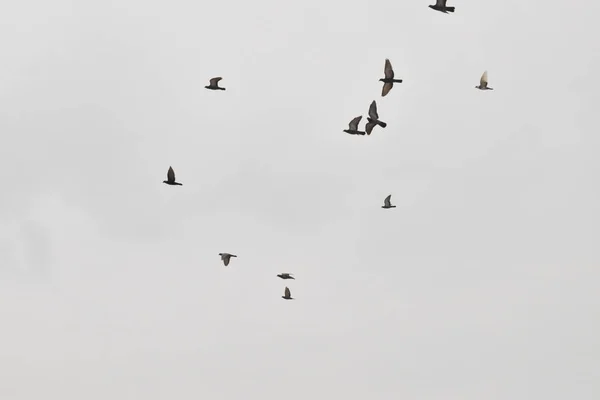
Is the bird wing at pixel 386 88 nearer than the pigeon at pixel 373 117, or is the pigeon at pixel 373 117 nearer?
the bird wing at pixel 386 88

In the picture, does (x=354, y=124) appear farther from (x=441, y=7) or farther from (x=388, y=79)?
(x=441, y=7)

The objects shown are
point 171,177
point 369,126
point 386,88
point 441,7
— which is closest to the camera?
point 441,7

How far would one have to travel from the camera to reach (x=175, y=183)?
119188mm

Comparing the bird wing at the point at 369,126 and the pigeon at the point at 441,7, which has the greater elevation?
the pigeon at the point at 441,7

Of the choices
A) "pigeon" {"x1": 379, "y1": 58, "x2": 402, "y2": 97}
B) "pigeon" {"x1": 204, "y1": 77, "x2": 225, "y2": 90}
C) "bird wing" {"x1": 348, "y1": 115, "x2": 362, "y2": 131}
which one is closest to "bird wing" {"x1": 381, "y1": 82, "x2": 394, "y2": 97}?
"pigeon" {"x1": 379, "y1": 58, "x2": 402, "y2": 97}

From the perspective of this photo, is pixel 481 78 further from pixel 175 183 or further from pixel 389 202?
pixel 175 183

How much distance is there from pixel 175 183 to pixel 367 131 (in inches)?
816

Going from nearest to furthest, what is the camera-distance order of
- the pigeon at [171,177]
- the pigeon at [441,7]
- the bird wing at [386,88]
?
the pigeon at [441,7] < the bird wing at [386,88] < the pigeon at [171,177]

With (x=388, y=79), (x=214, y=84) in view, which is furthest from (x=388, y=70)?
(x=214, y=84)

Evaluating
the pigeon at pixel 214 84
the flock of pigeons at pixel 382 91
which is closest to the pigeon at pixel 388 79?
the flock of pigeons at pixel 382 91

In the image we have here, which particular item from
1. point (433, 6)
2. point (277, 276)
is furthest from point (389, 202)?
point (433, 6)

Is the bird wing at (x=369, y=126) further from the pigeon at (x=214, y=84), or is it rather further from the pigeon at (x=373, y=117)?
the pigeon at (x=214, y=84)

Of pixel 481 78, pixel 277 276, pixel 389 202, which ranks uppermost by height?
pixel 481 78

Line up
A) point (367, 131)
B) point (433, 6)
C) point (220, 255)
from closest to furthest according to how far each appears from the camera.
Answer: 1. point (433, 6)
2. point (367, 131)
3. point (220, 255)
